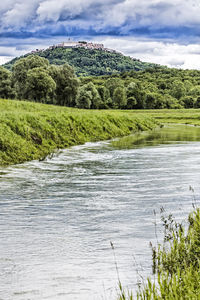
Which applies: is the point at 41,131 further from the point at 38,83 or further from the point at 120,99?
the point at 120,99

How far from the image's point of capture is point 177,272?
A: 542cm

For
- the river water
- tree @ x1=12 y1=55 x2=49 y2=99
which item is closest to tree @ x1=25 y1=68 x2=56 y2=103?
tree @ x1=12 y1=55 x2=49 y2=99

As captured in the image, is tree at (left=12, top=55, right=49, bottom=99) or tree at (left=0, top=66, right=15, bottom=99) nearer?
tree at (left=12, top=55, right=49, bottom=99)

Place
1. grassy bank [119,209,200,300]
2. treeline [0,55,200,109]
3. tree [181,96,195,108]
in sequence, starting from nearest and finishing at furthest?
1. grassy bank [119,209,200,300]
2. treeline [0,55,200,109]
3. tree [181,96,195,108]

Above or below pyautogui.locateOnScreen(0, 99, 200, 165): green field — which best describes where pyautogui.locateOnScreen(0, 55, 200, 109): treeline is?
above

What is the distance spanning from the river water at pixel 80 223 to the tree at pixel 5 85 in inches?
2980

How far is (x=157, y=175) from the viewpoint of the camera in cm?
1587

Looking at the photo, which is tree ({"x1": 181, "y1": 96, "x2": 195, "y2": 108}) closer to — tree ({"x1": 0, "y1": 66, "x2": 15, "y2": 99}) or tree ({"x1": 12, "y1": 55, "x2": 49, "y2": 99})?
tree ({"x1": 0, "y1": 66, "x2": 15, "y2": 99})

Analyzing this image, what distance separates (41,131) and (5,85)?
233ft

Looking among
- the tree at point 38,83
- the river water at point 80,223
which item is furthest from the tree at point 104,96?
the river water at point 80,223

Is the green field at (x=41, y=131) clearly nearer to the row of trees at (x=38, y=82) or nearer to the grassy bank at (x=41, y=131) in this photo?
the grassy bank at (x=41, y=131)

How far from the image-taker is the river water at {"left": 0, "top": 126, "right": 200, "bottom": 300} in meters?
6.18

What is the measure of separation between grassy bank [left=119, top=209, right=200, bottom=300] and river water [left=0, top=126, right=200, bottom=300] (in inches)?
15.0

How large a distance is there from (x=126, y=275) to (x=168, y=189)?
6732mm
